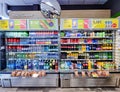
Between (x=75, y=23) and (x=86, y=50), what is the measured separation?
923mm

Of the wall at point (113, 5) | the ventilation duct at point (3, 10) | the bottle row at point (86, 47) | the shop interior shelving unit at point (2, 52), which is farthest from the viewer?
the ventilation duct at point (3, 10)

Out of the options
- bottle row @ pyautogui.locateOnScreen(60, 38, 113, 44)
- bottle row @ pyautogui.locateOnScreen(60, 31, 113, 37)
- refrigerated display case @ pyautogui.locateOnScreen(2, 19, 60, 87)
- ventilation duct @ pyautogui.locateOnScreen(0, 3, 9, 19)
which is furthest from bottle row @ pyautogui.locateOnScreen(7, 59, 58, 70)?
ventilation duct @ pyautogui.locateOnScreen(0, 3, 9, 19)

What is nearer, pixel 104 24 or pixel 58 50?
pixel 104 24

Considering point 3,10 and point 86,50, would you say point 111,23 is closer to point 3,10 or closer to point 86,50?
point 86,50

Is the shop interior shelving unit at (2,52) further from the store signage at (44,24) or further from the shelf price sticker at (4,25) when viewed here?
the store signage at (44,24)

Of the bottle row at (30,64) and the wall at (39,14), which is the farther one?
the wall at (39,14)

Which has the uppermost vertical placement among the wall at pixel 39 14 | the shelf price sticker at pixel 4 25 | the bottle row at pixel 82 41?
the wall at pixel 39 14

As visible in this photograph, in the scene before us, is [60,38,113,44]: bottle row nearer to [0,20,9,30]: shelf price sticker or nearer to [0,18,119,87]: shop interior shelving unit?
[0,18,119,87]: shop interior shelving unit

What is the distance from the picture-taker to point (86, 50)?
18.1 ft

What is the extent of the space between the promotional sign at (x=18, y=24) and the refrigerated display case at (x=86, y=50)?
3.68 ft

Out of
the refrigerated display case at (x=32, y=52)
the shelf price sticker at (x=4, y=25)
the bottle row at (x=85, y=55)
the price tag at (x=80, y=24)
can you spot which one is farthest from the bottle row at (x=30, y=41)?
the price tag at (x=80, y=24)

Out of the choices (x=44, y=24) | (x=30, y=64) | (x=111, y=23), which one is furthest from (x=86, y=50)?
(x=30, y=64)

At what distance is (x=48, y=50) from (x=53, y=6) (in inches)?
53.1

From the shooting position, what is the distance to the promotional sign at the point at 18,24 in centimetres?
527
